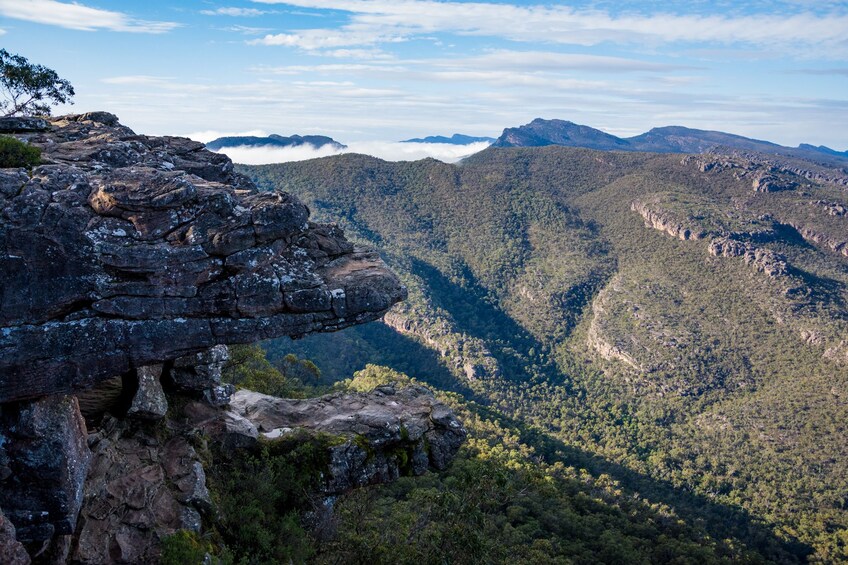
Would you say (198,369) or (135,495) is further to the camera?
(198,369)

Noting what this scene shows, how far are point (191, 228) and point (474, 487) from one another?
1530 centimetres

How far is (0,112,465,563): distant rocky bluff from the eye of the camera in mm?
12594

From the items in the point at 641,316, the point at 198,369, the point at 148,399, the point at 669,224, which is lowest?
the point at 641,316

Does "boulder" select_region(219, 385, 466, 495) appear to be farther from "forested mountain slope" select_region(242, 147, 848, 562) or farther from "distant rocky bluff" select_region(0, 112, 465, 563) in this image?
"forested mountain slope" select_region(242, 147, 848, 562)

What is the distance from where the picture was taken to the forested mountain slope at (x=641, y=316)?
262ft

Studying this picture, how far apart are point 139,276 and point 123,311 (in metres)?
0.92

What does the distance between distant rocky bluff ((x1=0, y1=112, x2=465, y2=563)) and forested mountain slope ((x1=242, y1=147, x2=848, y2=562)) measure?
56.2 metres

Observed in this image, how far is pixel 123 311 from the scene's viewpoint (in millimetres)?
13297

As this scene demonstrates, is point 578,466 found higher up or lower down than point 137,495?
lower down

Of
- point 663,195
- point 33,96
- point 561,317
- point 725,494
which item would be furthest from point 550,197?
point 33,96

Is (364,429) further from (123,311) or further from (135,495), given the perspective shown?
(123,311)

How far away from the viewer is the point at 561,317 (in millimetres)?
131750

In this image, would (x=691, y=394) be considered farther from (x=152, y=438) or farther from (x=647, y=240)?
(x=152, y=438)

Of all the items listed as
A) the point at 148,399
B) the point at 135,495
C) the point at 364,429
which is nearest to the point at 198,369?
the point at 148,399
